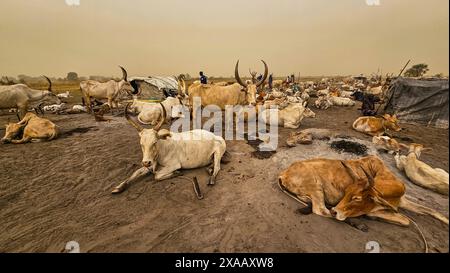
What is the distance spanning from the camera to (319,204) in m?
3.24

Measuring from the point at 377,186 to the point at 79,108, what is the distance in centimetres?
1527

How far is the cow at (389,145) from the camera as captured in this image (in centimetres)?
539

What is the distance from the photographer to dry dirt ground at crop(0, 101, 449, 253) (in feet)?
8.88

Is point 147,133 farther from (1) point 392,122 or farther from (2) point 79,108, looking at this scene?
(2) point 79,108

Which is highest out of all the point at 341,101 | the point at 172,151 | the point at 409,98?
the point at 409,98

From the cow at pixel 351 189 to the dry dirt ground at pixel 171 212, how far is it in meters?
0.18

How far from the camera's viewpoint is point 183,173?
480cm

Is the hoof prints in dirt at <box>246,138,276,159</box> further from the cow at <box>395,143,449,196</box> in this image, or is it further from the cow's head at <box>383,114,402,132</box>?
the cow's head at <box>383,114,402,132</box>

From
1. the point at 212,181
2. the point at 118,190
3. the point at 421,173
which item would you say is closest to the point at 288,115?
the point at 421,173

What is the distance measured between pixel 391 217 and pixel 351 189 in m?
0.67

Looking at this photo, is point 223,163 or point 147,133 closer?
point 147,133

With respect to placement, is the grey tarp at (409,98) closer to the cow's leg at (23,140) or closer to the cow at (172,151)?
the cow at (172,151)

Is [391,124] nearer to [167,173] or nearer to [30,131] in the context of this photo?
[167,173]
